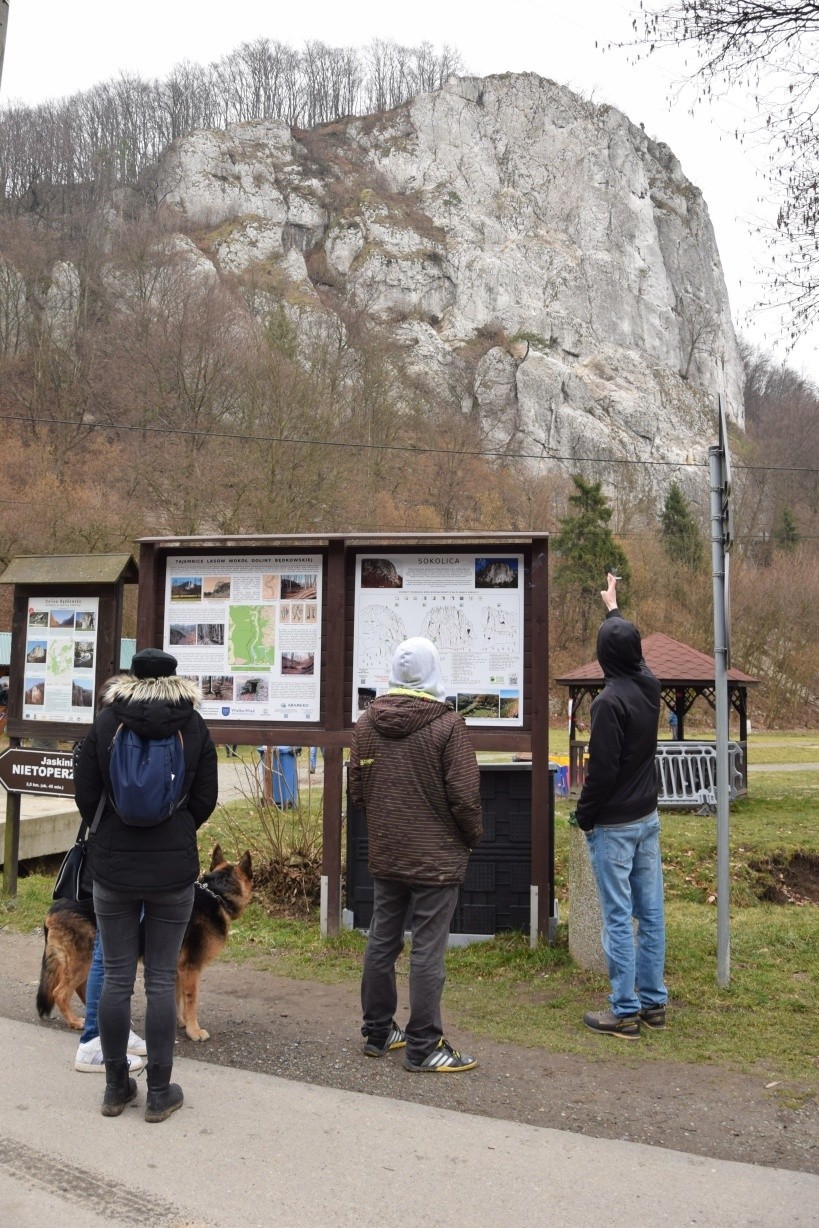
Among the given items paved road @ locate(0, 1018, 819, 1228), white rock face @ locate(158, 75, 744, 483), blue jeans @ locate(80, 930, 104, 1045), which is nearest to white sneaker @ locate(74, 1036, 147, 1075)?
blue jeans @ locate(80, 930, 104, 1045)

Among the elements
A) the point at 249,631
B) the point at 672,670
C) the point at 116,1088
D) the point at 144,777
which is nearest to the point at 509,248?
the point at 672,670

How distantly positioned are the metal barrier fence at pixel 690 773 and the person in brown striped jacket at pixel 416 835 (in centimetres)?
1211

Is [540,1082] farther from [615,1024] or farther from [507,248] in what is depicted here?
[507,248]

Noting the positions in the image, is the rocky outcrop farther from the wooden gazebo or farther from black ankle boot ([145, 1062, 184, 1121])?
black ankle boot ([145, 1062, 184, 1121])

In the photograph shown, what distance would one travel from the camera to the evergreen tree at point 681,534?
45.1 metres

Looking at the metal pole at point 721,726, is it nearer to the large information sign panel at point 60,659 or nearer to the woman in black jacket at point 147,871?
the woman in black jacket at point 147,871

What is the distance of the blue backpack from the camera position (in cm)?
371

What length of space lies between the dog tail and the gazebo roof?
13.1 m

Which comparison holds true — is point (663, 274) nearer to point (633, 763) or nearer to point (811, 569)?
point (811, 569)

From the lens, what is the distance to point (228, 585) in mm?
6887

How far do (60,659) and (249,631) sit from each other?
185 centimetres

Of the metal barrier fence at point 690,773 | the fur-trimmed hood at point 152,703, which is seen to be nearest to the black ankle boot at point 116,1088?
the fur-trimmed hood at point 152,703

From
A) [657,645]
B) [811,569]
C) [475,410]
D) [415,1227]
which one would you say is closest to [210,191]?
[475,410]

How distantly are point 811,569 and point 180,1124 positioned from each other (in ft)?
142
